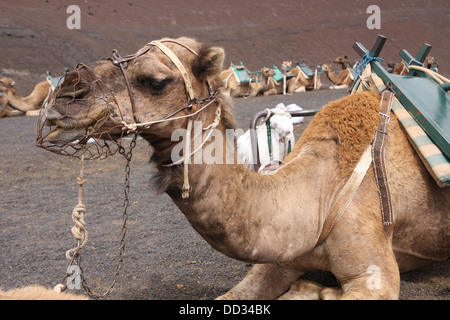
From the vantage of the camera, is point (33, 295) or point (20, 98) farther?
point (20, 98)

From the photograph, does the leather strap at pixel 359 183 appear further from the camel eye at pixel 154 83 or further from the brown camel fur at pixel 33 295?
the brown camel fur at pixel 33 295

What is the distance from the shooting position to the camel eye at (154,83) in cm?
200

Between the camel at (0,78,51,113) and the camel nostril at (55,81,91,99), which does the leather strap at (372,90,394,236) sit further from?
the camel at (0,78,51,113)

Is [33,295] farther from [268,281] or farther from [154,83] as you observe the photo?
[268,281]

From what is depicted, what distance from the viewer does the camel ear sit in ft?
6.83

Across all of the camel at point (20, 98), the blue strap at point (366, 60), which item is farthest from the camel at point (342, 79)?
the blue strap at point (366, 60)

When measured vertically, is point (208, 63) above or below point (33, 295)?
above

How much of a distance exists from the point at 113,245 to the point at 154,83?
2617mm

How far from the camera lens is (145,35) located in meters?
33.2

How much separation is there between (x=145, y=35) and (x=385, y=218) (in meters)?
32.9

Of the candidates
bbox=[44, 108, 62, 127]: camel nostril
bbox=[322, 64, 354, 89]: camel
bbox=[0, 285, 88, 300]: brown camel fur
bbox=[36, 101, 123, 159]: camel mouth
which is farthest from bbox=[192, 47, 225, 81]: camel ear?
bbox=[322, 64, 354, 89]: camel

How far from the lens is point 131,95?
6.44 ft

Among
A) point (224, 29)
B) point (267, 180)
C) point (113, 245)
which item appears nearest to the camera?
point (267, 180)

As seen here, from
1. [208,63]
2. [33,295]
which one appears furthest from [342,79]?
[33,295]
